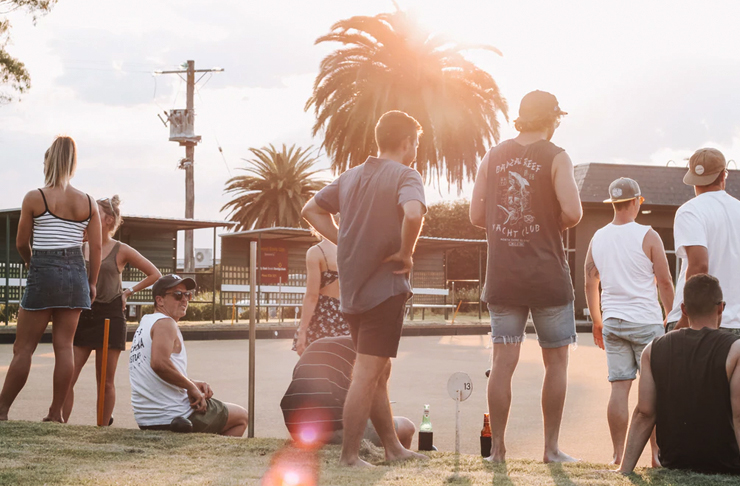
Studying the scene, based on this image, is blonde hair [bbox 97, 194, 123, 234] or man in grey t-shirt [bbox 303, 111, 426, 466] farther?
blonde hair [bbox 97, 194, 123, 234]

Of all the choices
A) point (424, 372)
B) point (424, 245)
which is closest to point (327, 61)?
point (424, 245)

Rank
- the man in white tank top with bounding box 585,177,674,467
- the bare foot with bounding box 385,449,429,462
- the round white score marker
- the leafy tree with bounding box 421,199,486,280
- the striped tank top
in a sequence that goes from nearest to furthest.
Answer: the bare foot with bounding box 385,449,429,462, the man in white tank top with bounding box 585,177,674,467, the round white score marker, the striped tank top, the leafy tree with bounding box 421,199,486,280

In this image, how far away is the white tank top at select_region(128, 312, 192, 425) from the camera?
5117 millimetres

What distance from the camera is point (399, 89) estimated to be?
2872 cm

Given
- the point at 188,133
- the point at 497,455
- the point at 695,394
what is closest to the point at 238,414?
the point at 497,455

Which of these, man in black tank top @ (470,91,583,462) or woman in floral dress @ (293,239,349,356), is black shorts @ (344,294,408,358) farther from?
woman in floral dress @ (293,239,349,356)

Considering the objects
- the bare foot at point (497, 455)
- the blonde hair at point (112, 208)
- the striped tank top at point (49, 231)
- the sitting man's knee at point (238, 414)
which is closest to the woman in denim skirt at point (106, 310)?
the blonde hair at point (112, 208)

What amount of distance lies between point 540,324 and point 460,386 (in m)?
1.00

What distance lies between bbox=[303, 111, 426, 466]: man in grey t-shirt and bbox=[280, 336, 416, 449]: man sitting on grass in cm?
Result: 33

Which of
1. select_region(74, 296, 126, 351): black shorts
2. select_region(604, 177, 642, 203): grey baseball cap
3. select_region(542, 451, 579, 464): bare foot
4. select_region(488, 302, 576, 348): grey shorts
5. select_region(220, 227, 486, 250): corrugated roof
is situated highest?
select_region(220, 227, 486, 250): corrugated roof

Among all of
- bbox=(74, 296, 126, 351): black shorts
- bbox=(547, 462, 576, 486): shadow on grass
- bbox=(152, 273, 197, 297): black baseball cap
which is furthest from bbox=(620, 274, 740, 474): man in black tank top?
bbox=(74, 296, 126, 351): black shorts

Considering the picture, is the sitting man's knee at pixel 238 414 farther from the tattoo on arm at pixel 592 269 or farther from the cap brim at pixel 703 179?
the cap brim at pixel 703 179

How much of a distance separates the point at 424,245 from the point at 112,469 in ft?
73.7

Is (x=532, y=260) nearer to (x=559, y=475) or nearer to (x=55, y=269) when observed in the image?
(x=559, y=475)
